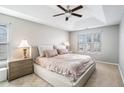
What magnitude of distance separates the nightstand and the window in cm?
365

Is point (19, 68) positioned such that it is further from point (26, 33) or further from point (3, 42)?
point (26, 33)

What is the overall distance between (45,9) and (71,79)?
103 inches

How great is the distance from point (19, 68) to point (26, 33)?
4.64ft

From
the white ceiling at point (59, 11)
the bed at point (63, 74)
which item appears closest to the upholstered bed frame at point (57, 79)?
the bed at point (63, 74)

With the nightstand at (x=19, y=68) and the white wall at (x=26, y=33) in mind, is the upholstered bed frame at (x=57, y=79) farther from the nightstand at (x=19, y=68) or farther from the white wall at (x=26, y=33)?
the white wall at (x=26, y=33)

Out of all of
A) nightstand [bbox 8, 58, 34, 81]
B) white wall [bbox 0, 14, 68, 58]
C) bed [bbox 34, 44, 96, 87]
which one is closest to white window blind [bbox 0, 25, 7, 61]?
white wall [bbox 0, 14, 68, 58]

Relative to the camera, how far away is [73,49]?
5984 millimetres

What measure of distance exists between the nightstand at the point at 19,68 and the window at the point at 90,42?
365cm

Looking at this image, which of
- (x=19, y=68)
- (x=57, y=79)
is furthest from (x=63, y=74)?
(x=19, y=68)

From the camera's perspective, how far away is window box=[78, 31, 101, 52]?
4875 millimetres

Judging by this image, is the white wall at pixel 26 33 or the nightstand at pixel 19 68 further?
the white wall at pixel 26 33

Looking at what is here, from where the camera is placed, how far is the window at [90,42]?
4875 mm

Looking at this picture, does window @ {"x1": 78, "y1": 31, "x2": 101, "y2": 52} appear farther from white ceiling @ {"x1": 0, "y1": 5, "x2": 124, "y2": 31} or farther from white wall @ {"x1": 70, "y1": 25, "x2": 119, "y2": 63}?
white ceiling @ {"x1": 0, "y1": 5, "x2": 124, "y2": 31}
